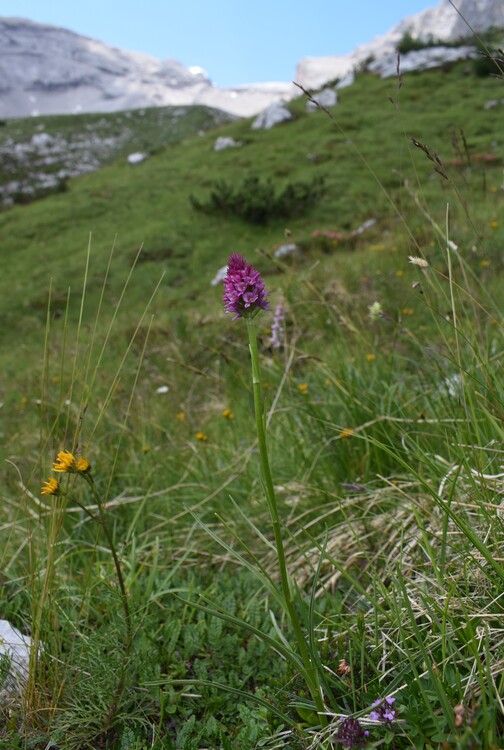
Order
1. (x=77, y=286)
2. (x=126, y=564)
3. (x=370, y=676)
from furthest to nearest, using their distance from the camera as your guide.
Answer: (x=77, y=286) → (x=126, y=564) → (x=370, y=676)

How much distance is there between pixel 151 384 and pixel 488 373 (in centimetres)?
490

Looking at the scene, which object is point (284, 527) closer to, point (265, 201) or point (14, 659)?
point (14, 659)

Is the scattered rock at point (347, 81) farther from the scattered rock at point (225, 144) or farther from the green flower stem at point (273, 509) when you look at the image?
the green flower stem at point (273, 509)

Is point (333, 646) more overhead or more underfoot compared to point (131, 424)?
more overhead

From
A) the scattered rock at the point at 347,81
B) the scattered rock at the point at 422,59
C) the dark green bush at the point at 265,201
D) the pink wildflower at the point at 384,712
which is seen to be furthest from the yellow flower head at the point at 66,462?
the scattered rock at the point at 347,81

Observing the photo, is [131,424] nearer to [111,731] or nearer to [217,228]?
[111,731]

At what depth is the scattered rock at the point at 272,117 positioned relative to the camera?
72.4 ft

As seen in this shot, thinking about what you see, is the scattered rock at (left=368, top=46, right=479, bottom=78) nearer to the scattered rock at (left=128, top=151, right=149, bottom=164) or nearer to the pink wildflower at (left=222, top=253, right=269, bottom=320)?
the scattered rock at (left=128, top=151, right=149, bottom=164)

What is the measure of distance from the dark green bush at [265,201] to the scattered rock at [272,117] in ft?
31.6

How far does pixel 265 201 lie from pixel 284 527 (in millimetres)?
12716

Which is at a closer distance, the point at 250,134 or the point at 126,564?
the point at 126,564

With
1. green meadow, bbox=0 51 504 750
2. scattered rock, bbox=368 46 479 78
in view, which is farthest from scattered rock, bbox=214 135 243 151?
green meadow, bbox=0 51 504 750

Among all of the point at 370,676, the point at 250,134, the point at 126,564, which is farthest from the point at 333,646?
the point at 250,134

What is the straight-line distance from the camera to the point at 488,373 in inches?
56.2
